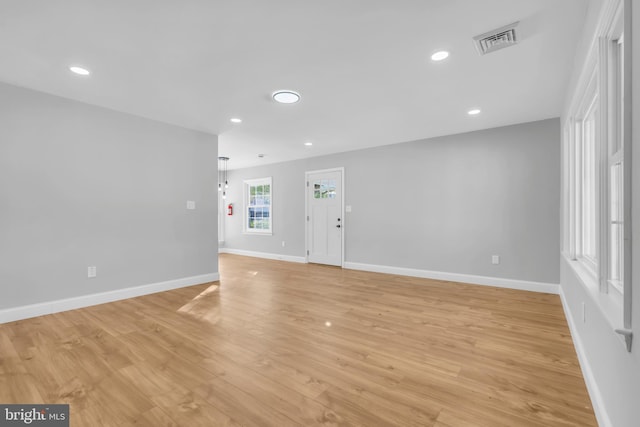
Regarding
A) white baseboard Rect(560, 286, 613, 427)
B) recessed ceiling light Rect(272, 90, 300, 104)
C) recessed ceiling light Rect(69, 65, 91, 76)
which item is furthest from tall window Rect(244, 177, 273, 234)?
white baseboard Rect(560, 286, 613, 427)

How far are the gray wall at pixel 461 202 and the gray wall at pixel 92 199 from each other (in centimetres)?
300

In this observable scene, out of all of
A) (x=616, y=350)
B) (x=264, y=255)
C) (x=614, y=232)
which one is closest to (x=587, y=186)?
(x=614, y=232)

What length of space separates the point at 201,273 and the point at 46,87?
299 centimetres

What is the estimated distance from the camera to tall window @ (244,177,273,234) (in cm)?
745

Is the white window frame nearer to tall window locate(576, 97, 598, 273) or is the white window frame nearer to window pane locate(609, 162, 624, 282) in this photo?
window pane locate(609, 162, 624, 282)

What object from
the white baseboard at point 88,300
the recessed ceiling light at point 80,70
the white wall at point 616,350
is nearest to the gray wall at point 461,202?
the white wall at point 616,350

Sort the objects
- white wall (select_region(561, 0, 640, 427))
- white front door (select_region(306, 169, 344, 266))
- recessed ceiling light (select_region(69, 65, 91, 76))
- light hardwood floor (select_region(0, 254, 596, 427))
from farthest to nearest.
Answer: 1. white front door (select_region(306, 169, 344, 266))
2. recessed ceiling light (select_region(69, 65, 91, 76))
3. light hardwood floor (select_region(0, 254, 596, 427))
4. white wall (select_region(561, 0, 640, 427))

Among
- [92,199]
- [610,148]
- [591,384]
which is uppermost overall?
[610,148]

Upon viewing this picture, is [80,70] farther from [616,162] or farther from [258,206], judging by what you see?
[258,206]

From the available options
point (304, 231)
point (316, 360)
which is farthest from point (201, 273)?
point (316, 360)

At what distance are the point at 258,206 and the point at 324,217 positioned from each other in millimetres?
2202

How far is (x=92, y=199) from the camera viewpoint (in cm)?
357

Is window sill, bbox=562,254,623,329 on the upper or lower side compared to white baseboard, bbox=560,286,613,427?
upper

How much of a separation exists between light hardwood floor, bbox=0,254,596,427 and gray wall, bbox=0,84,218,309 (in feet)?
1.63
